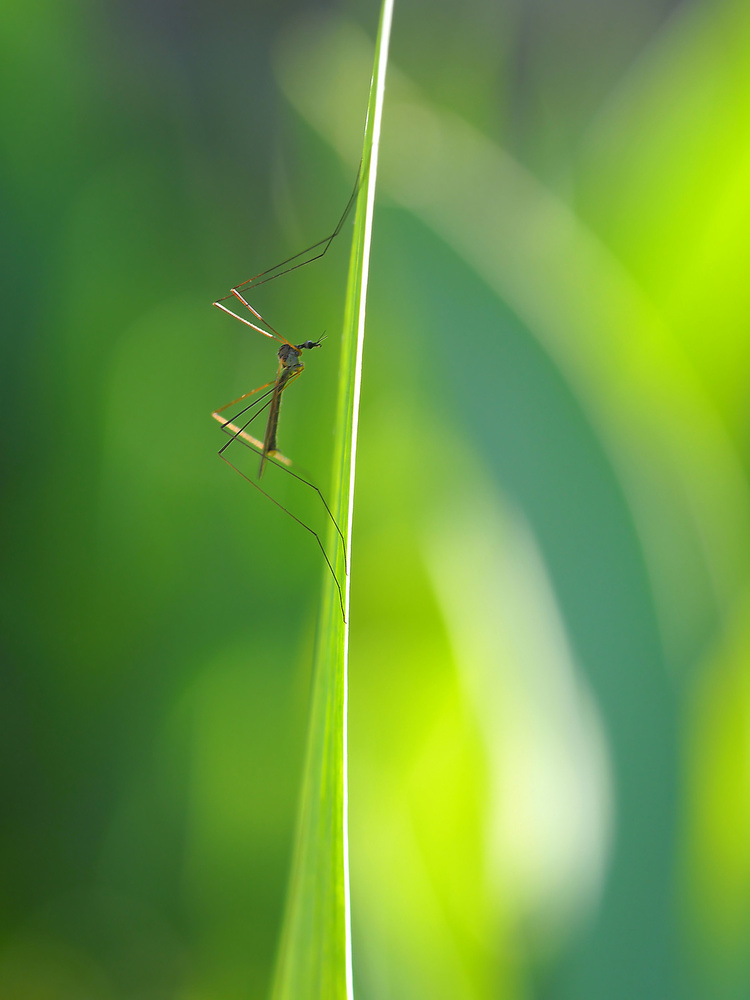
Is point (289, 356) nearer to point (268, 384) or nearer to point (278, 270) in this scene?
point (268, 384)

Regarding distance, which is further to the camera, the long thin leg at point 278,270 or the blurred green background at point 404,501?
the long thin leg at point 278,270

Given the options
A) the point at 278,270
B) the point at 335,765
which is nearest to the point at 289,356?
the point at 278,270

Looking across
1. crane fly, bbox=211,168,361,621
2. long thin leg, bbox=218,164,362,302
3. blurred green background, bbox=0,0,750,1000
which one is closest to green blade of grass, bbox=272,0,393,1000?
blurred green background, bbox=0,0,750,1000

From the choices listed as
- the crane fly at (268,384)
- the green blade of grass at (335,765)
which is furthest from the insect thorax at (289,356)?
the green blade of grass at (335,765)

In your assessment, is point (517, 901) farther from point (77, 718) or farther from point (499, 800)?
point (77, 718)

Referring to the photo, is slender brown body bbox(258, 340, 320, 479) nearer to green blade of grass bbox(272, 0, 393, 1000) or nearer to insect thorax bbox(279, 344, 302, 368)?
insect thorax bbox(279, 344, 302, 368)

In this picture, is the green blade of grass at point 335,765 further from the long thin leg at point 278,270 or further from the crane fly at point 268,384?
the long thin leg at point 278,270
